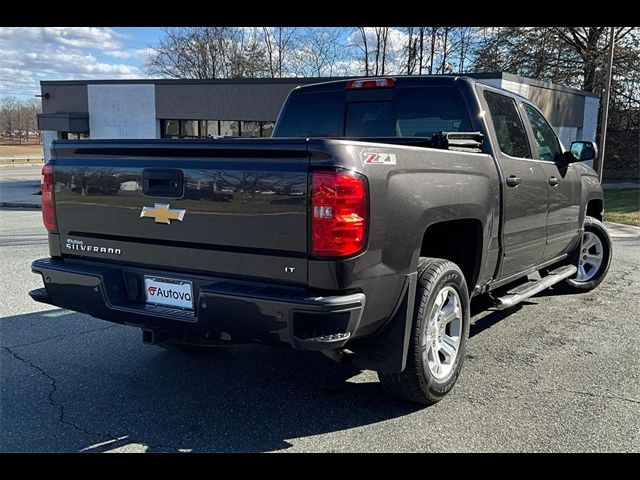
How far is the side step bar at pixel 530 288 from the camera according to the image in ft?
14.1

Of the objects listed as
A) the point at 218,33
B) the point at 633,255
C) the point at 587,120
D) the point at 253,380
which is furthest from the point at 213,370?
the point at 218,33

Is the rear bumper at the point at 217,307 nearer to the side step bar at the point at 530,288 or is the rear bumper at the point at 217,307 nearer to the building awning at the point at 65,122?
the side step bar at the point at 530,288

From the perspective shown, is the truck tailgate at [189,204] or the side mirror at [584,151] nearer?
the truck tailgate at [189,204]

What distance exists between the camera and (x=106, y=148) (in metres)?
3.36

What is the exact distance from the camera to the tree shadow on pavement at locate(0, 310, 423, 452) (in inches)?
122

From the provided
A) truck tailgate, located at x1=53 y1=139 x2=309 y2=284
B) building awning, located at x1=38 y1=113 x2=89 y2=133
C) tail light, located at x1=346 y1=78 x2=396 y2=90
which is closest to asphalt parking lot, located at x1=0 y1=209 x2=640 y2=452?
truck tailgate, located at x1=53 y1=139 x2=309 y2=284

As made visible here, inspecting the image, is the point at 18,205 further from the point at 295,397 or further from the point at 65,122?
the point at 295,397

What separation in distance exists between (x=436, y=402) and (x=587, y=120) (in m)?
26.4

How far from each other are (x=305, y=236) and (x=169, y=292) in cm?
94

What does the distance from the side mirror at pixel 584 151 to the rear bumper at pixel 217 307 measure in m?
3.64

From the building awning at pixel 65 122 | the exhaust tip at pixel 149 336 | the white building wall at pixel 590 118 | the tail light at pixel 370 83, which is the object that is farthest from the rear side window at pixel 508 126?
the white building wall at pixel 590 118

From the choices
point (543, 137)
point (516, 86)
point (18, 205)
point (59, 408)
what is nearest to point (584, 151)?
point (543, 137)

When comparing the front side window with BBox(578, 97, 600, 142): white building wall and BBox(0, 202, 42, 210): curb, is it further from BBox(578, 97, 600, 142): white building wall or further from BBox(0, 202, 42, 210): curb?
BBox(578, 97, 600, 142): white building wall
